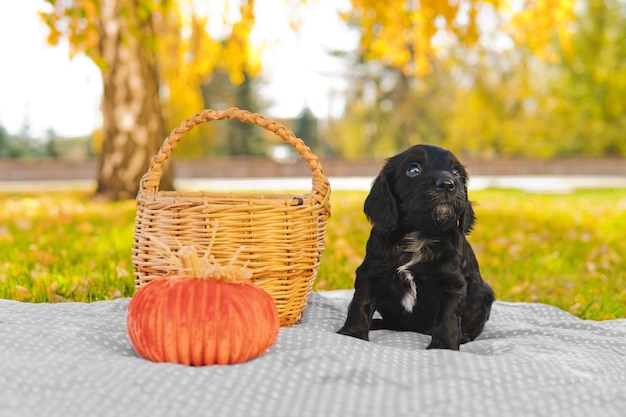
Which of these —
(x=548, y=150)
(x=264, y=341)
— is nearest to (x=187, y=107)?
(x=548, y=150)

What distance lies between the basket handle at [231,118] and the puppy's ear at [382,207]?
12.0 inches

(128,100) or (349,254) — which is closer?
(349,254)

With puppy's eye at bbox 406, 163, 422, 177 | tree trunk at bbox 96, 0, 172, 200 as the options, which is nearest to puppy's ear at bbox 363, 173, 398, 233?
puppy's eye at bbox 406, 163, 422, 177

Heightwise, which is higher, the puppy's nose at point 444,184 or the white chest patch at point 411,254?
the puppy's nose at point 444,184

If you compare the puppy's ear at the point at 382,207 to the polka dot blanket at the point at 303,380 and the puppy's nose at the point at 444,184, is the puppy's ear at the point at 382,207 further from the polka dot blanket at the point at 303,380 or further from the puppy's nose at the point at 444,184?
the polka dot blanket at the point at 303,380

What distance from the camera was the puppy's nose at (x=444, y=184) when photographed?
3.08 m

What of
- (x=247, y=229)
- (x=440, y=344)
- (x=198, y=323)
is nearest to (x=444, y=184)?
(x=440, y=344)

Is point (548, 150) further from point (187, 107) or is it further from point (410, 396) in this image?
point (410, 396)

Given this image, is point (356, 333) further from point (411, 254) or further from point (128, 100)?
point (128, 100)

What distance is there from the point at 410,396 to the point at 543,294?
3123 millimetres

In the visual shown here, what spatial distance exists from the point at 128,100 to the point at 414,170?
8.25 metres

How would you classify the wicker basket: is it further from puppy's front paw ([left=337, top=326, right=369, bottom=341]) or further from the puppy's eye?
the puppy's eye

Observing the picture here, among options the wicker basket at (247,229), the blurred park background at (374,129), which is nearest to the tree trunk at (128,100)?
the blurred park background at (374,129)

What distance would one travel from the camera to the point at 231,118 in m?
3.43
